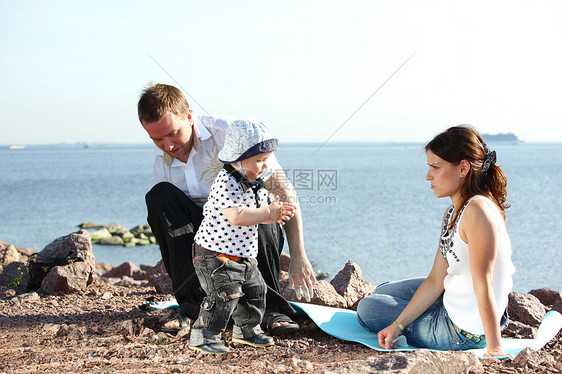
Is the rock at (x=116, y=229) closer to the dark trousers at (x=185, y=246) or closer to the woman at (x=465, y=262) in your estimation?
the dark trousers at (x=185, y=246)

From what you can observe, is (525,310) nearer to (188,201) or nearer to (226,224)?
(226,224)

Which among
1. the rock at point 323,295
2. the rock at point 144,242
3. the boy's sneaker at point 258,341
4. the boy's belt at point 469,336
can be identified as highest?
the boy's belt at point 469,336

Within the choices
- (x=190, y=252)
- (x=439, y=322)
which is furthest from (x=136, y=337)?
(x=439, y=322)

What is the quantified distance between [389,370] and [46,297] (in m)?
3.11

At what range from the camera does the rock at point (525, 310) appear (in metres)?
3.82

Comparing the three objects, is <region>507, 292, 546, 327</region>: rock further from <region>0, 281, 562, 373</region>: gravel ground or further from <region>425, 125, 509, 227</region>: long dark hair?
<region>425, 125, 509, 227</region>: long dark hair

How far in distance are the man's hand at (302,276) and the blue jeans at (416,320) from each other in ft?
1.14

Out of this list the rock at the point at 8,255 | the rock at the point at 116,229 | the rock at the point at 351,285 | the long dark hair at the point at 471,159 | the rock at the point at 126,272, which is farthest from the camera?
the rock at the point at 116,229

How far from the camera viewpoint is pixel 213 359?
2.95m

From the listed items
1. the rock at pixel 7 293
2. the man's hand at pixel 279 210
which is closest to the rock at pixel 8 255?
the rock at pixel 7 293

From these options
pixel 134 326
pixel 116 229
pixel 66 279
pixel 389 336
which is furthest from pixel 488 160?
pixel 116 229

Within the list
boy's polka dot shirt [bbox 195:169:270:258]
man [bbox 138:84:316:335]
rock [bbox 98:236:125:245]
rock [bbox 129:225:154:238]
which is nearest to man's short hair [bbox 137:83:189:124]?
man [bbox 138:84:316:335]

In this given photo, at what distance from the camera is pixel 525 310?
3.85 meters

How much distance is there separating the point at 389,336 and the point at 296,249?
0.73m
